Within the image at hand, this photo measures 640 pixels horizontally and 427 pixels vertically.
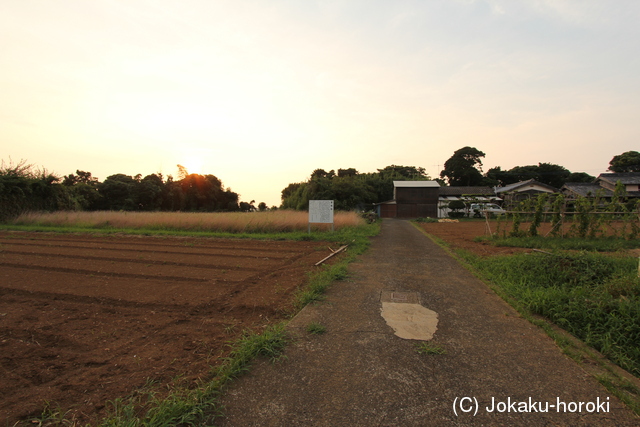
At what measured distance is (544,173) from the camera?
2055 inches

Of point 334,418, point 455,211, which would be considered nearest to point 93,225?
point 334,418

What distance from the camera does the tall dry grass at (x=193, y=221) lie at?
14869 millimetres

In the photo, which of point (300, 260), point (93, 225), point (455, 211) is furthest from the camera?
point (455, 211)

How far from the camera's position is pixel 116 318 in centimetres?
386

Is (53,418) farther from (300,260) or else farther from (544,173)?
(544,173)

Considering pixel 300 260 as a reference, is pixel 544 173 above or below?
above

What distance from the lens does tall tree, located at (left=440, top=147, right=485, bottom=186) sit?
55938 millimetres

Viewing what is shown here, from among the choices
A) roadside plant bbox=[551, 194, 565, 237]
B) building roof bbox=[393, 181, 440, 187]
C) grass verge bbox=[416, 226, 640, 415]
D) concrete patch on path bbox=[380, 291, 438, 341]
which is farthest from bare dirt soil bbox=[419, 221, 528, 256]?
building roof bbox=[393, 181, 440, 187]

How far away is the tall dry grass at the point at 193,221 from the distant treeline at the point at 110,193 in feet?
8.10

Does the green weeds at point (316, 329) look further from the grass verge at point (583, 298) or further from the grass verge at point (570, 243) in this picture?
the grass verge at point (570, 243)

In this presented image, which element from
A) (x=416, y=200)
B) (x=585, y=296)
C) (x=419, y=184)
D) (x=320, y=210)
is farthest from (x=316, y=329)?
(x=419, y=184)

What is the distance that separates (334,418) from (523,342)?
2355 millimetres

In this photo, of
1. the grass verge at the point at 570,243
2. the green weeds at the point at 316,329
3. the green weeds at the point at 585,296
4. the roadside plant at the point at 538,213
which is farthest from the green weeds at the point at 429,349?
the roadside plant at the point at 538,213

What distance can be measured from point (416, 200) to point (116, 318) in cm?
3713
